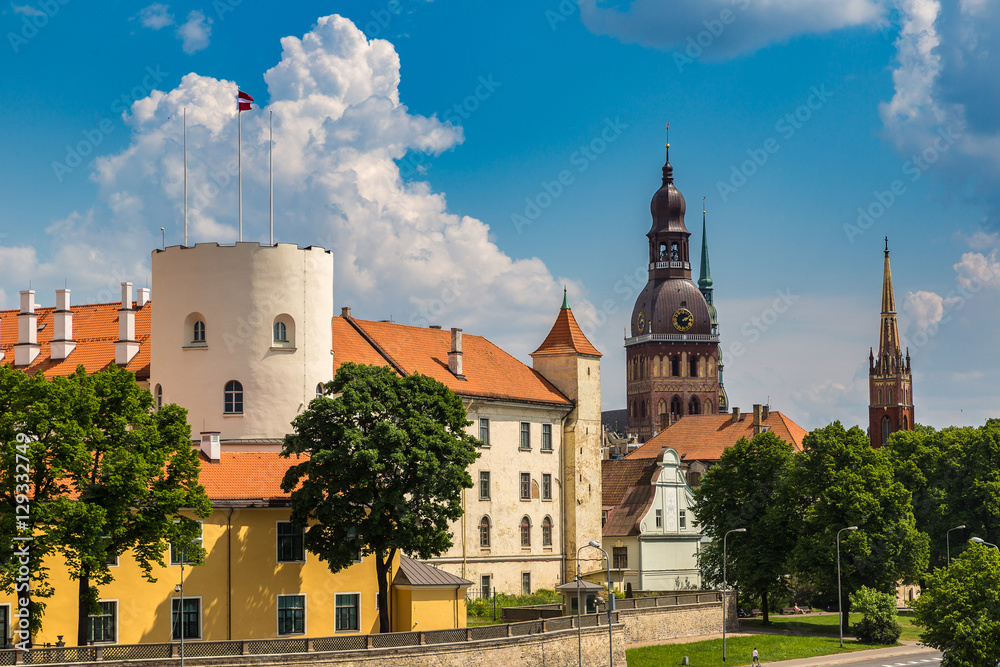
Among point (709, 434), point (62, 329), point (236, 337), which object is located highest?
point (62, 329)

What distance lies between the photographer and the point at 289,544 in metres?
54.8

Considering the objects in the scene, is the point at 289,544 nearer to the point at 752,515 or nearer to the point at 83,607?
the point at 83,607

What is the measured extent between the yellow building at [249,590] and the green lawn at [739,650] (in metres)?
11.2

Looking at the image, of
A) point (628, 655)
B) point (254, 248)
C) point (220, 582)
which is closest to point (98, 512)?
point (220, 582)

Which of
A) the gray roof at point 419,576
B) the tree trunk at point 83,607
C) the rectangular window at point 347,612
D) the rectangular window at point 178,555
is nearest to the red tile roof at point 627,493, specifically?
the gray roof at point 419,576

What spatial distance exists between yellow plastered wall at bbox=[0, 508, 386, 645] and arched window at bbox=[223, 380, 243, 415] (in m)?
9.31

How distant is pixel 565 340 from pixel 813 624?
25388 mm

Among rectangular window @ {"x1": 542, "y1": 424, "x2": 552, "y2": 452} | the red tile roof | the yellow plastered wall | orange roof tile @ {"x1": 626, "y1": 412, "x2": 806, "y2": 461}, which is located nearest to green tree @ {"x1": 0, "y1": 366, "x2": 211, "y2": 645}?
the yellow plastered wall

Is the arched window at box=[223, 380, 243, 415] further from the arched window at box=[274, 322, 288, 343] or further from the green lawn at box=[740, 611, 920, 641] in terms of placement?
the green lawn at box=[740, 611, 920, 641]

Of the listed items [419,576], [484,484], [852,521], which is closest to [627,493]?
[484,484]

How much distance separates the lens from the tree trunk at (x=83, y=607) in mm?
44688

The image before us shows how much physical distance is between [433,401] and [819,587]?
1313 inches

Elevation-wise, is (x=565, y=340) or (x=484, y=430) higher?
(x=565, y=340)

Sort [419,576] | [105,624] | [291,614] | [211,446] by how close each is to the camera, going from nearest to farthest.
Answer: [105,624]
[291,614]
[211,446]
[419,576]
